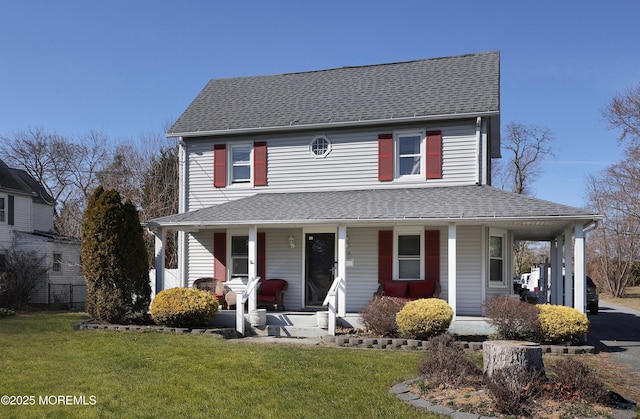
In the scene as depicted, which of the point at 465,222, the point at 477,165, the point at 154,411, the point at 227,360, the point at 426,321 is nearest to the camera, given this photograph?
the point at 154,411

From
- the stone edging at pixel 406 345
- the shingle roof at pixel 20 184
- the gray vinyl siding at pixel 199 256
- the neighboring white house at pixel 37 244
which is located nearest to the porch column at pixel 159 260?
the gray vinyl siding at pixel 199 256

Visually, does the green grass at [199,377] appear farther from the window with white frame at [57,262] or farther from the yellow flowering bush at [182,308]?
the window with white frame at [57,262]

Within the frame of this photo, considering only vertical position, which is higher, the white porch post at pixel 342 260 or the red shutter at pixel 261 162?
the red shutter at pixel 261 162

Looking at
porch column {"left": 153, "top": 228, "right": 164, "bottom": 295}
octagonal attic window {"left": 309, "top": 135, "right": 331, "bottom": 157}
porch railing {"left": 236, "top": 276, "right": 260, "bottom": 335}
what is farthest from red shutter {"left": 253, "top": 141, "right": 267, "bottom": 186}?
porch railing {"left": 236, "top": 276, "right": 260, "bottom": 335}

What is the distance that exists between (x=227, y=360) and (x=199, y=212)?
7.00 meters

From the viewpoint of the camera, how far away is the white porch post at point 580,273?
1191 cm

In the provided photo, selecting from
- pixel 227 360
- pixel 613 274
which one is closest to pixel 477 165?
pixel 227 360

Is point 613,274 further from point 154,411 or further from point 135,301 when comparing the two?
point 154,411

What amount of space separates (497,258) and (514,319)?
387 centimetres

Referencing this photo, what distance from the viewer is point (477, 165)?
14.9m

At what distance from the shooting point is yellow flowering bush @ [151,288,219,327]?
12.8m

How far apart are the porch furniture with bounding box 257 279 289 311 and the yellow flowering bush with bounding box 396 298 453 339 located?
4.58 metres

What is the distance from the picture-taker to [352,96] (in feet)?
55.9

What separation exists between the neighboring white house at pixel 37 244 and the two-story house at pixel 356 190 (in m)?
10.0
